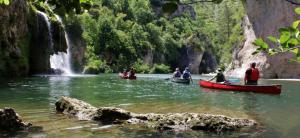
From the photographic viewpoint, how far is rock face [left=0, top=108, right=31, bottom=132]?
31.7 feet

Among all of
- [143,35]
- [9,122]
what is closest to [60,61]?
[9,122]

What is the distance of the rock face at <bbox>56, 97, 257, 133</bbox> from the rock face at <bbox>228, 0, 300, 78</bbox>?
125 ft

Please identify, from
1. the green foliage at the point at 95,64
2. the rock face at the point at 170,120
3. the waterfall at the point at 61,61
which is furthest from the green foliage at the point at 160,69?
the rock face at the point at 170,120

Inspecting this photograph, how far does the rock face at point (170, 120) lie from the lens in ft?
33.4

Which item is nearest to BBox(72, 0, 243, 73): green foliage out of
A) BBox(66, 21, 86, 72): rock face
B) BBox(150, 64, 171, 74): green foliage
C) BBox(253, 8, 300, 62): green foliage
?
BBox(150, 64, 171, 74): green foliage

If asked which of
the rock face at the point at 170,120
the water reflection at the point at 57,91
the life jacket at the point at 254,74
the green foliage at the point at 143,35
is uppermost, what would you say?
the green foliage at the point at 143,35

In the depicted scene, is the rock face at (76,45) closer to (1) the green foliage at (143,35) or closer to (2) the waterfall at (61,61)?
(2) the waterfall at (61,61)

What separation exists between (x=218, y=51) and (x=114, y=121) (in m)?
91.6

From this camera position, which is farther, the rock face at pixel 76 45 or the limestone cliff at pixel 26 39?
the rock face at pixel 76 45

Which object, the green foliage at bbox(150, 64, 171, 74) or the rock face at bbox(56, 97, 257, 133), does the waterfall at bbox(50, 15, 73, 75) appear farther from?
the rock face at bbox(56, 97, 257, 133)

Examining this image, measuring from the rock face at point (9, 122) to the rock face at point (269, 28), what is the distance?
40.5m

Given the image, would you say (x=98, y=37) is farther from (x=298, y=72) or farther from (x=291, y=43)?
(x=291, y=43)

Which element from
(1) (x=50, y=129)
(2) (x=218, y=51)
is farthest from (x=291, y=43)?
(2) (x=218, y=51)

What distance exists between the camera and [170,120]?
1048 cm
